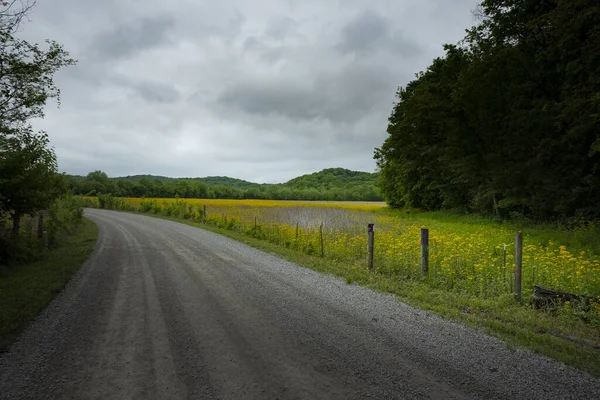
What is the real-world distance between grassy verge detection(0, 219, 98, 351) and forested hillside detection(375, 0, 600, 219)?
17.4m

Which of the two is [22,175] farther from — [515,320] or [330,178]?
[330,178]

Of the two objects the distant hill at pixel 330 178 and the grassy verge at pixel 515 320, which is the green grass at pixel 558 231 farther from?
the distant hill at pixel 330 178

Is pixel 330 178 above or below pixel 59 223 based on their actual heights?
above

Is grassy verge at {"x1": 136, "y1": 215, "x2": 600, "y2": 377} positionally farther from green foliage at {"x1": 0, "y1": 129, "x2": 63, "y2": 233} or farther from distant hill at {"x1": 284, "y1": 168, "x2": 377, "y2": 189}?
distant hill at {"x1": 284, "y1": 168, "x2": 377, "y2": 189}

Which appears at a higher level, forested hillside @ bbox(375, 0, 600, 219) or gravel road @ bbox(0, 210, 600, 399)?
forested hillside @ bbox(375, 0, 600, 219)

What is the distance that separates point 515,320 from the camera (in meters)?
5.78

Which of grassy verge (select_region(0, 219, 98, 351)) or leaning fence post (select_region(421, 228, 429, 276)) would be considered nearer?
grassy verge (select_region(0, 219, 98, 351))

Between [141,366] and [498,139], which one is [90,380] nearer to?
[141,366]

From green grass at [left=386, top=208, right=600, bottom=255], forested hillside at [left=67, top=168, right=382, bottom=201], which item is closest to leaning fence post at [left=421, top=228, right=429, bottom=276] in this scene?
green grass at [left=386, top=208, right=600, bottom=255]

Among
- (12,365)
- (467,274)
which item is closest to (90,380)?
(12,365)

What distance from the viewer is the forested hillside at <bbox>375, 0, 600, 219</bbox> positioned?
595 inches

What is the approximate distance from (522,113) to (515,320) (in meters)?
17.2

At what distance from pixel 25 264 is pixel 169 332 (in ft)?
28.4

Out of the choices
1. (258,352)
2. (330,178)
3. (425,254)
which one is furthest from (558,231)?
(330,178)
